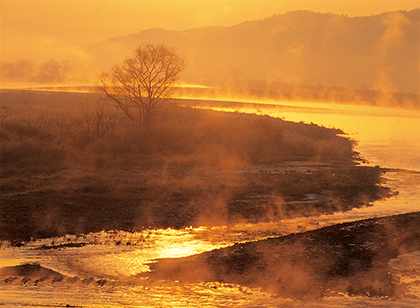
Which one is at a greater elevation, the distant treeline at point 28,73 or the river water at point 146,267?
the distant treeline at point 28,73

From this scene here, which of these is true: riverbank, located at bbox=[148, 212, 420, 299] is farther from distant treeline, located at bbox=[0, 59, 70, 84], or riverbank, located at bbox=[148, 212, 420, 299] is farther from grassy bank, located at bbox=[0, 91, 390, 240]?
distant treeline, located at bbox=[0, 59, 70, 84]

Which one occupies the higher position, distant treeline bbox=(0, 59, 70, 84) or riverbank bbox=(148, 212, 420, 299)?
distant treeline bbox=(0, 59, 70, 84)

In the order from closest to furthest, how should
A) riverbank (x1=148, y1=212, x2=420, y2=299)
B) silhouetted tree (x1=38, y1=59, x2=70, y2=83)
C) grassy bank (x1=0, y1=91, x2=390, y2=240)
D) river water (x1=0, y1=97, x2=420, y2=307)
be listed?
river water (x1=0, y1=97, x2=420, y2=307), riverbank (x1=148, y1=212, x2=420, y2=299), grassy bank (x1=0, y1=91, x2=390, y2=240), silhouetted tree (x1=38, y1=59, x2=70, y2=83)

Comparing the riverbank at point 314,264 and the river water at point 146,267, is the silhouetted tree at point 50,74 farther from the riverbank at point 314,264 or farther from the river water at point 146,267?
the riverbank at point 314,264

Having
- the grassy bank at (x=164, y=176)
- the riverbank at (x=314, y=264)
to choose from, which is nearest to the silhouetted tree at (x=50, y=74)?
the grassy bank at (x=164, y=176)

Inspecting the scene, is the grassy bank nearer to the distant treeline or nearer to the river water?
the river water

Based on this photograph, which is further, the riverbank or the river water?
the riverbank

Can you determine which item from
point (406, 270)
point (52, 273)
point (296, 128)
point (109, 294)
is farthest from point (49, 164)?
point (296, 128)

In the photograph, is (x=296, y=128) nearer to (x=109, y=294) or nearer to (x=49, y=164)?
(x=49, y=164)

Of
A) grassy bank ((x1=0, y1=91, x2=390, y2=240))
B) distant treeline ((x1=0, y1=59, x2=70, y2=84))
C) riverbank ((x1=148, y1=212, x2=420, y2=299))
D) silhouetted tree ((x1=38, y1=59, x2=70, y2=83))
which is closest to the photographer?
riverbank ((x1=148, y1=212, x2=420, y2=299))

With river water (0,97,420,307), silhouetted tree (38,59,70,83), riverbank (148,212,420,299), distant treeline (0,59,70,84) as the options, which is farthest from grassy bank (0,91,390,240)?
distant treeline (0,59,70,84)

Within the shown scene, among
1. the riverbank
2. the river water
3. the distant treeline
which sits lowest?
the river water

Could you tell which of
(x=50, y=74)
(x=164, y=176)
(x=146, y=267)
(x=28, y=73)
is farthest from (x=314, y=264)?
(x=28, y=73)

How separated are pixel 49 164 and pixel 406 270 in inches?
809
